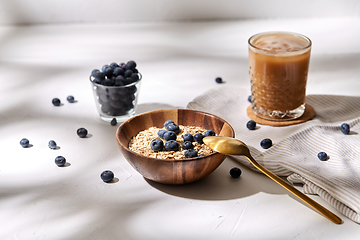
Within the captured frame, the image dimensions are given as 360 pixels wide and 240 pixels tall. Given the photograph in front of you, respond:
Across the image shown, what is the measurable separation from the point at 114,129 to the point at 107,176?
0.38 m

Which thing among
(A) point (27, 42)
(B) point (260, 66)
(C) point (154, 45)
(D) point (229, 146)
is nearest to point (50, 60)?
(A) point (27, 42)

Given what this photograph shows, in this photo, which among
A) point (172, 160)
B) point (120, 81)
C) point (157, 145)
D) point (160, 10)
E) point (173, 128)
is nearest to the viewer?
point (172, 160)

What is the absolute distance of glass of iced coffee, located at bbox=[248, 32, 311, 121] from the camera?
1.58m

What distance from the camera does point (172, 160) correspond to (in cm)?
116

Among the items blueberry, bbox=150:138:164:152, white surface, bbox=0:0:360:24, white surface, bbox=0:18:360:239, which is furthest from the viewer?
white surface, bbox=0:0:360:24

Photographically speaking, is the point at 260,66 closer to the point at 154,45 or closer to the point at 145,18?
the point at 154,45

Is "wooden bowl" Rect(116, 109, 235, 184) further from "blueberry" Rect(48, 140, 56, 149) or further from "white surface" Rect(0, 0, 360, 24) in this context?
"white surface" Rect(0, 0, 360, 24)

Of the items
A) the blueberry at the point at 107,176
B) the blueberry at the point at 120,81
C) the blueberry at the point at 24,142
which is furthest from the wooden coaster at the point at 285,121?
the blueberry at the point at 24,142

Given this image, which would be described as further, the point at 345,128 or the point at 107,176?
the point at 345,128

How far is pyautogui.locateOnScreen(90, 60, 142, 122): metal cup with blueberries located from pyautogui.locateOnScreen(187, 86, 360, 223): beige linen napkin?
0.27 m

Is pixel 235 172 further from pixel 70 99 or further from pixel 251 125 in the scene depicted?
pixel 70 99

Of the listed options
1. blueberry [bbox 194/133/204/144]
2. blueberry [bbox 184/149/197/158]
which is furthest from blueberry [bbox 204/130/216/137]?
blueberry [bbox 184/149/197/158]

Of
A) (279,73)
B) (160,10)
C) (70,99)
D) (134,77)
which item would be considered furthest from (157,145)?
(160,10)

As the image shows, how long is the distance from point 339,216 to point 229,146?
36 centimetres
